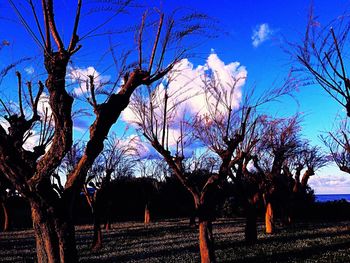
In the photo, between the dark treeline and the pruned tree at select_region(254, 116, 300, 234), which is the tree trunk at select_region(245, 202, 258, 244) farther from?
the dark treeline

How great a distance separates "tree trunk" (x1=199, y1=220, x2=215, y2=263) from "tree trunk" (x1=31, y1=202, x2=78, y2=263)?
21.1 feet

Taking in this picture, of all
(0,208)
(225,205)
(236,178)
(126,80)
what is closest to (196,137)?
(236,178)

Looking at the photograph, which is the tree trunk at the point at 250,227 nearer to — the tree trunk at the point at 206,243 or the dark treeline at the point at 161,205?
the tree trunk at the point at 206,243

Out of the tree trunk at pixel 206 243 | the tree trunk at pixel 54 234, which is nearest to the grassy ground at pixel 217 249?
the tree trunk at pixel 206 243

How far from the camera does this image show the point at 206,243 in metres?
13.9

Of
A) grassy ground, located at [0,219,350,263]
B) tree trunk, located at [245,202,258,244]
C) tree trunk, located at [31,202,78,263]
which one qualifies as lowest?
grassy ground, located at [0,219,350,263]

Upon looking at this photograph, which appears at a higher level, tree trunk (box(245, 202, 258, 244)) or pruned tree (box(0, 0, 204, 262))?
pruned tree (box(0, 0, 204, 262))

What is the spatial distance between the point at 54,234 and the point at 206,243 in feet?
22.5

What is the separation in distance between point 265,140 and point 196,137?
232 inches

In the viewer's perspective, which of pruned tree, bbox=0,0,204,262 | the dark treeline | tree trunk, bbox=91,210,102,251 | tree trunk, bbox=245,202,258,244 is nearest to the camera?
pruned tree, bbox=0,0,204,262

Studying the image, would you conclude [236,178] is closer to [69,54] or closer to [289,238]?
[289,238]

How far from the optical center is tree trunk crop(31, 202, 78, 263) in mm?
8320

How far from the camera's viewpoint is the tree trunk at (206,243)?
1368 centimetres

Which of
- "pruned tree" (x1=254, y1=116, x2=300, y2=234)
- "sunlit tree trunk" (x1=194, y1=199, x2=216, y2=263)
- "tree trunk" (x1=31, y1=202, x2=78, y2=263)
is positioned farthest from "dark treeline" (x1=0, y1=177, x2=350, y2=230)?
"tree trunk" (x1=31, y1=202, x2=78, y2=263)
